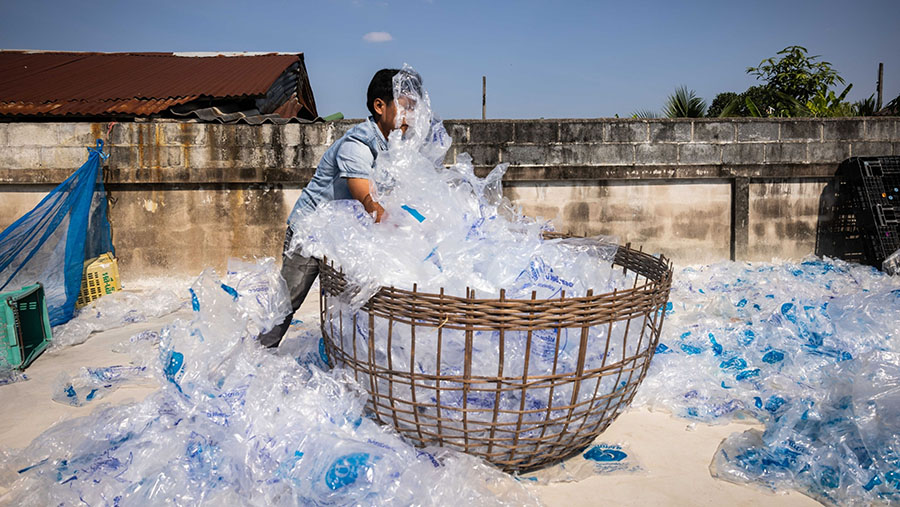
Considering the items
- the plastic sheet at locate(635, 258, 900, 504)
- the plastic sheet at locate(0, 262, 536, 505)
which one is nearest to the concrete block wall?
the plastic sheet at locate(635, 258, 900, 504)

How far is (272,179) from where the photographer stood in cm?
544

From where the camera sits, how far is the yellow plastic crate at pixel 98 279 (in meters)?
4.71

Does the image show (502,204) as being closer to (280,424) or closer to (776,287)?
(280,424)

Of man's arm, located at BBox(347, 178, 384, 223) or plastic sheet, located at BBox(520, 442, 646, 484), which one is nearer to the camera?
plastic sheet, located at BBox(520, 442, 646, 484)

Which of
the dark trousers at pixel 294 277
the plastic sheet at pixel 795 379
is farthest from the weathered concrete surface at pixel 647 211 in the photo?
the dark trousers at pixel 294 277

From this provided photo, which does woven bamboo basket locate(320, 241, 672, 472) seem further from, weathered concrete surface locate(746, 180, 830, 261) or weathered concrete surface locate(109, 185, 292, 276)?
weathered concrete surface locate(746, 180, 830, 261)

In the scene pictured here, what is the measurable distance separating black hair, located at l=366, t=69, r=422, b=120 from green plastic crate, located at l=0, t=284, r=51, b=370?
252 centimetres

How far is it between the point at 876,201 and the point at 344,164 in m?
5.65

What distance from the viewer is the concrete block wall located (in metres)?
5.29

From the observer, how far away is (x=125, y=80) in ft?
23.0

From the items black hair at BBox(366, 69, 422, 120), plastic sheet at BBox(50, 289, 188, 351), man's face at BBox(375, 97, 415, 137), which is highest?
black hair at BBox(366, 69, 422, 120)

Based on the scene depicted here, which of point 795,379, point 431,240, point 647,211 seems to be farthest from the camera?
point 647,211

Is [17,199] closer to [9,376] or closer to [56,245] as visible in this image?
[56,245]

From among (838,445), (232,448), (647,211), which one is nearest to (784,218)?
(647,211)
